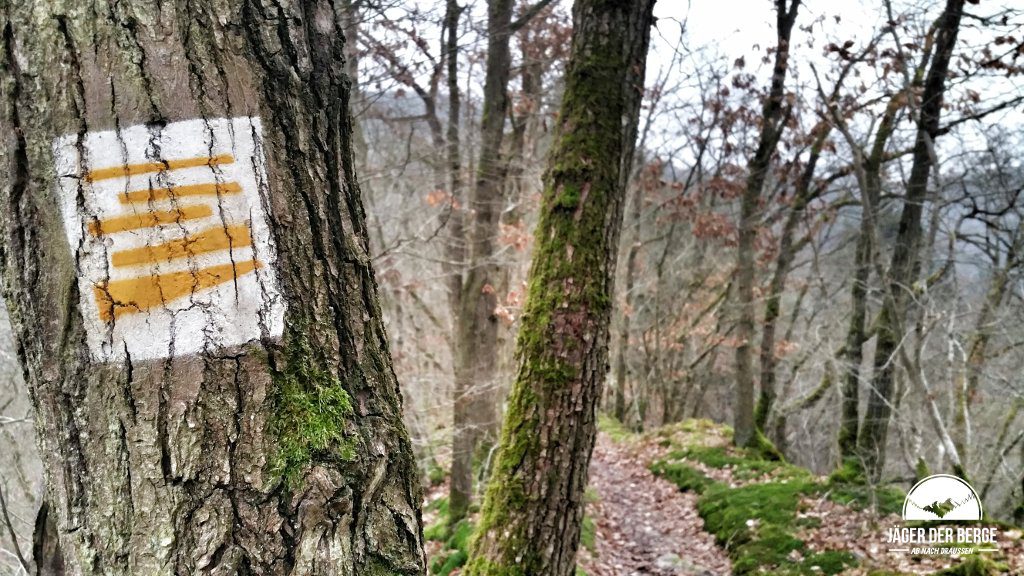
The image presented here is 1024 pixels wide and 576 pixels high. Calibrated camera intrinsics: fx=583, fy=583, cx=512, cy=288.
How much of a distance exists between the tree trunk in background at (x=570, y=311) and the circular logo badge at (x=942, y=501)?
174 inches

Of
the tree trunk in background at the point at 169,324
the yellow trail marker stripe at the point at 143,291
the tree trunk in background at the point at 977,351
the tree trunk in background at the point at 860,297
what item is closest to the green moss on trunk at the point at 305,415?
the tree trunk in background at the point at 169,324

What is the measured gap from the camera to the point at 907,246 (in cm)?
739

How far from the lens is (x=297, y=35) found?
1034 millimetres

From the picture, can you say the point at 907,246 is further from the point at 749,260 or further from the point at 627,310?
the point at 627,310

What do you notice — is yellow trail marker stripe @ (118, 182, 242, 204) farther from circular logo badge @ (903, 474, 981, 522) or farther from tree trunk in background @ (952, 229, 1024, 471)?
tree trunk in background @ (952, 229, 1024, 471)

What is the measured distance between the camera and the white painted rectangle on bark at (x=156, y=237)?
895 mm

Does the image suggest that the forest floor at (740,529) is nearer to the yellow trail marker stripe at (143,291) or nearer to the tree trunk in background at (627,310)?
the yellow trail marker stripe at (143,291)

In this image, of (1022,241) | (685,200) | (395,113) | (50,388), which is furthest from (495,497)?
(685,200)

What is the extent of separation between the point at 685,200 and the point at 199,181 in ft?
36.2

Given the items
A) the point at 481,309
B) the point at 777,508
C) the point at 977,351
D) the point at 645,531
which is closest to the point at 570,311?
the point at 481,309

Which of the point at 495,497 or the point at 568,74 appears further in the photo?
the point at 568,74

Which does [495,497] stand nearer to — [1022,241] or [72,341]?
[72,341]

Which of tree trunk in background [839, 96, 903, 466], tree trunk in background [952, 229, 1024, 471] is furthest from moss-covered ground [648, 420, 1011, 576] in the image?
tree trunk in background [952, 229, 1024, 471]

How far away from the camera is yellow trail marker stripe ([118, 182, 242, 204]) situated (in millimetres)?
904
